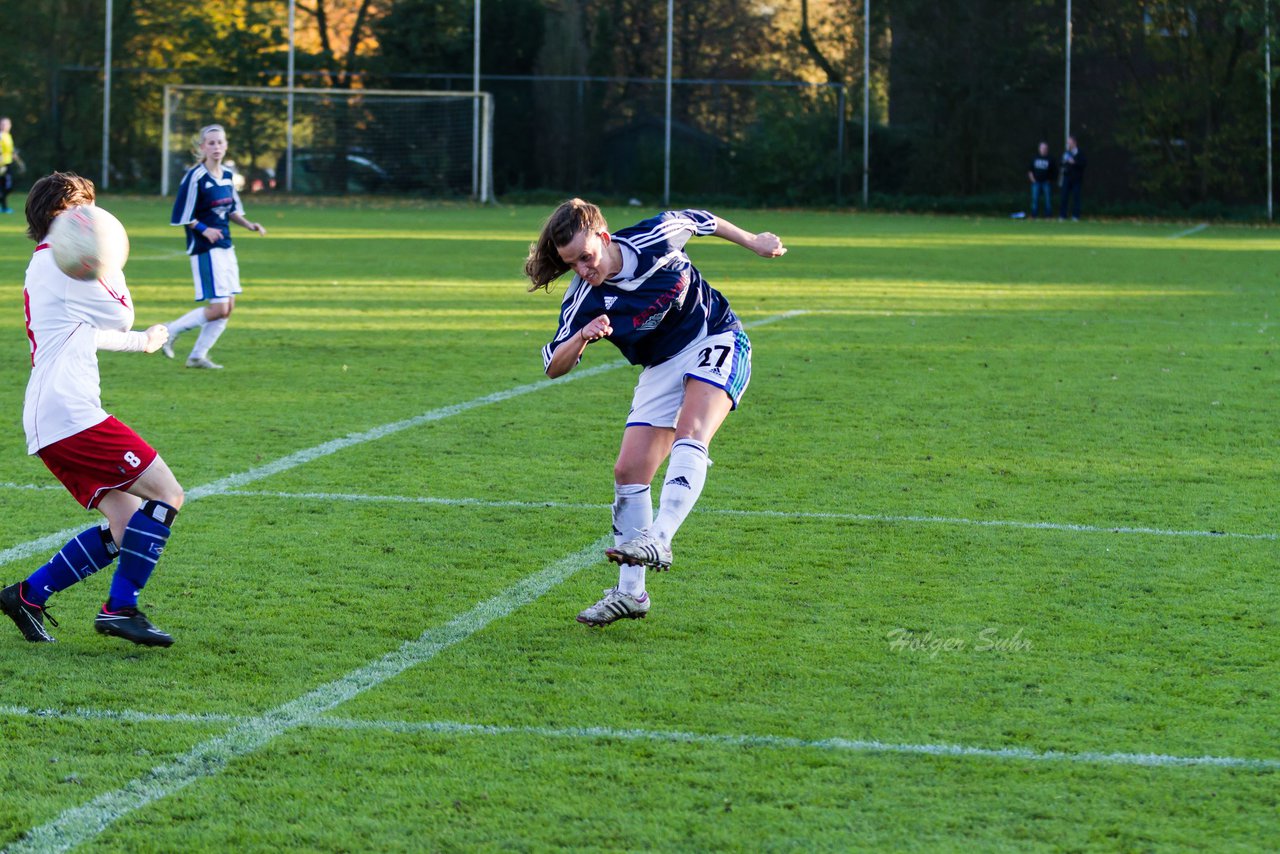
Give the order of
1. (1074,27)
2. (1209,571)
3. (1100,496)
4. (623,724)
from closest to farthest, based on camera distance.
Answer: (623,724)
(1209,571)
(1100,496)
(1074,27)

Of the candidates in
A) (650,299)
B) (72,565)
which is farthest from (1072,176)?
(72,565)

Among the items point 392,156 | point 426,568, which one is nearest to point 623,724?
point 426,568

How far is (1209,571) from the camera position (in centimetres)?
628

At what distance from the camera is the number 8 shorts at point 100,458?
5023 millimetres

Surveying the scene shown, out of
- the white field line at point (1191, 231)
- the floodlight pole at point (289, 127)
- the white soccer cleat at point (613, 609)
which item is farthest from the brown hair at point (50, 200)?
the floodlight pole at point (289, 127)

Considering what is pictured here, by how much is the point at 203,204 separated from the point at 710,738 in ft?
28.3

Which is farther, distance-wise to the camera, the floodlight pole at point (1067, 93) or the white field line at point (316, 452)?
the floodlight pole at point (1067, 93)

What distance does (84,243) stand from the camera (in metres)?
4.83

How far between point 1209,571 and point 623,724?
288 cm

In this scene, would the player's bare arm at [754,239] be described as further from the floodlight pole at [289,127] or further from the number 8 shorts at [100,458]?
the floodlight pole at [289,127]

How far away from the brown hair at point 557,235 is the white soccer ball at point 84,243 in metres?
1.29

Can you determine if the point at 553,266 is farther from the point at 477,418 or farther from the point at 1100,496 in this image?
the point at 477,418

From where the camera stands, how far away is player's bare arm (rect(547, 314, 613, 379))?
5.13m

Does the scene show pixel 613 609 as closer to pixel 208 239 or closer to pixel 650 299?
pixel 650 299
